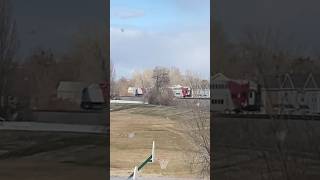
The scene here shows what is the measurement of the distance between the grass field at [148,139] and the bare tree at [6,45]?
2.23 m

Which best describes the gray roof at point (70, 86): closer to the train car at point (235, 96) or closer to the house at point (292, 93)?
the train car at point (235, 96)

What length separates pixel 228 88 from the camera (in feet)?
12.8

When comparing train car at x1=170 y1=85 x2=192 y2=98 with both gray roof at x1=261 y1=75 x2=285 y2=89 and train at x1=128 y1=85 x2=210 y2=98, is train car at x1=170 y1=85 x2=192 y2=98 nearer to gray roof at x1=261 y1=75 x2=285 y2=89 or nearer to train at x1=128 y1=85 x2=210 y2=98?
train at x1=128 y1=85 x2=210 y2=98

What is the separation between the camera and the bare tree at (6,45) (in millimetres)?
4188

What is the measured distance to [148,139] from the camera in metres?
9.34

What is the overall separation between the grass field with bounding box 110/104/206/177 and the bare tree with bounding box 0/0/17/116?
2226 millimetres

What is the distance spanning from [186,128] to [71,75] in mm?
2396

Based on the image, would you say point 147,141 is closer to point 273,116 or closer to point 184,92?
point 184,92

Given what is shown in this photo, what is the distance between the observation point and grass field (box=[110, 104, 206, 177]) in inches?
256

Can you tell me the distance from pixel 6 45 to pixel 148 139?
5327 mm

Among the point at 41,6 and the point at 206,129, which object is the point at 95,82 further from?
the point at 206,129

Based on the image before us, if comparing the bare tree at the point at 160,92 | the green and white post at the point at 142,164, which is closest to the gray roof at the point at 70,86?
the green and white post at the point at 142,164

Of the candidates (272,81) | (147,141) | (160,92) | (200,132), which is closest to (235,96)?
(272,81)

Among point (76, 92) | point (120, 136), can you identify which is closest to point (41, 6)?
point (76, 92)
